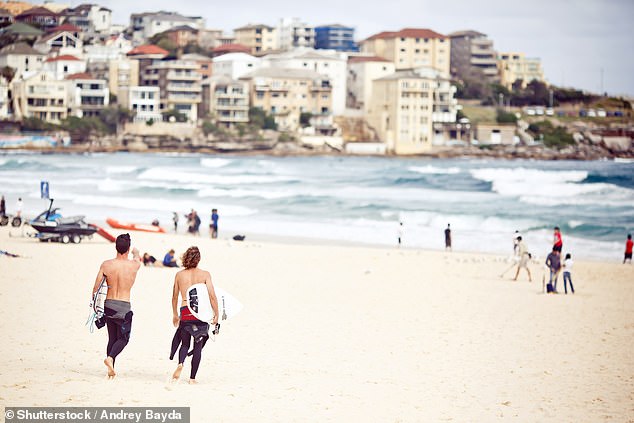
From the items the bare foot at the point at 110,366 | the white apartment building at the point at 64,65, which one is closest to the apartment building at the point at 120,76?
the white apartment building at the point at 64,65

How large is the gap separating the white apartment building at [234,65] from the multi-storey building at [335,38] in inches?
979

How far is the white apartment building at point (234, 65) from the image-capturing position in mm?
89938

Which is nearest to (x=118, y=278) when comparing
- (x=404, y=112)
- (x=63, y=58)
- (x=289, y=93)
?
(x=289, y=93)

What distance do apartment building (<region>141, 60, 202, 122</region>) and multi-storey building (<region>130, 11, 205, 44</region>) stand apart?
2103 centimetres

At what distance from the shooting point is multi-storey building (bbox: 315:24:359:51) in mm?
115125

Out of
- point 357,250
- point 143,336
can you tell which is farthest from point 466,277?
point 143,336

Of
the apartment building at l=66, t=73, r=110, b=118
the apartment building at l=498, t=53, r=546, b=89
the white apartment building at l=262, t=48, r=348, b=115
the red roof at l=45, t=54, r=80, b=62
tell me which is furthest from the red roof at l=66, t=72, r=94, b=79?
the apartment building at l=498, t=53, r=546, b=89

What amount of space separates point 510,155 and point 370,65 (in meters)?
15.3

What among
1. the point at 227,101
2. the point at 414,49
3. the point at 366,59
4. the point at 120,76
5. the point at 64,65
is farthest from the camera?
the point at 414,49

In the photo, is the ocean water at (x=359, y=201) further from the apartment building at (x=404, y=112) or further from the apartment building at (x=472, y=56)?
the apartment building at (x=472, y=56)

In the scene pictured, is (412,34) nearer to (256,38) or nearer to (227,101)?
(256,38)

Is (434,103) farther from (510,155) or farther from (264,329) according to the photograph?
(264,329)

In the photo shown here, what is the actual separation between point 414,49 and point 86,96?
34.1 meters

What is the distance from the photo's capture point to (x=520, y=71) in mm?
116812
